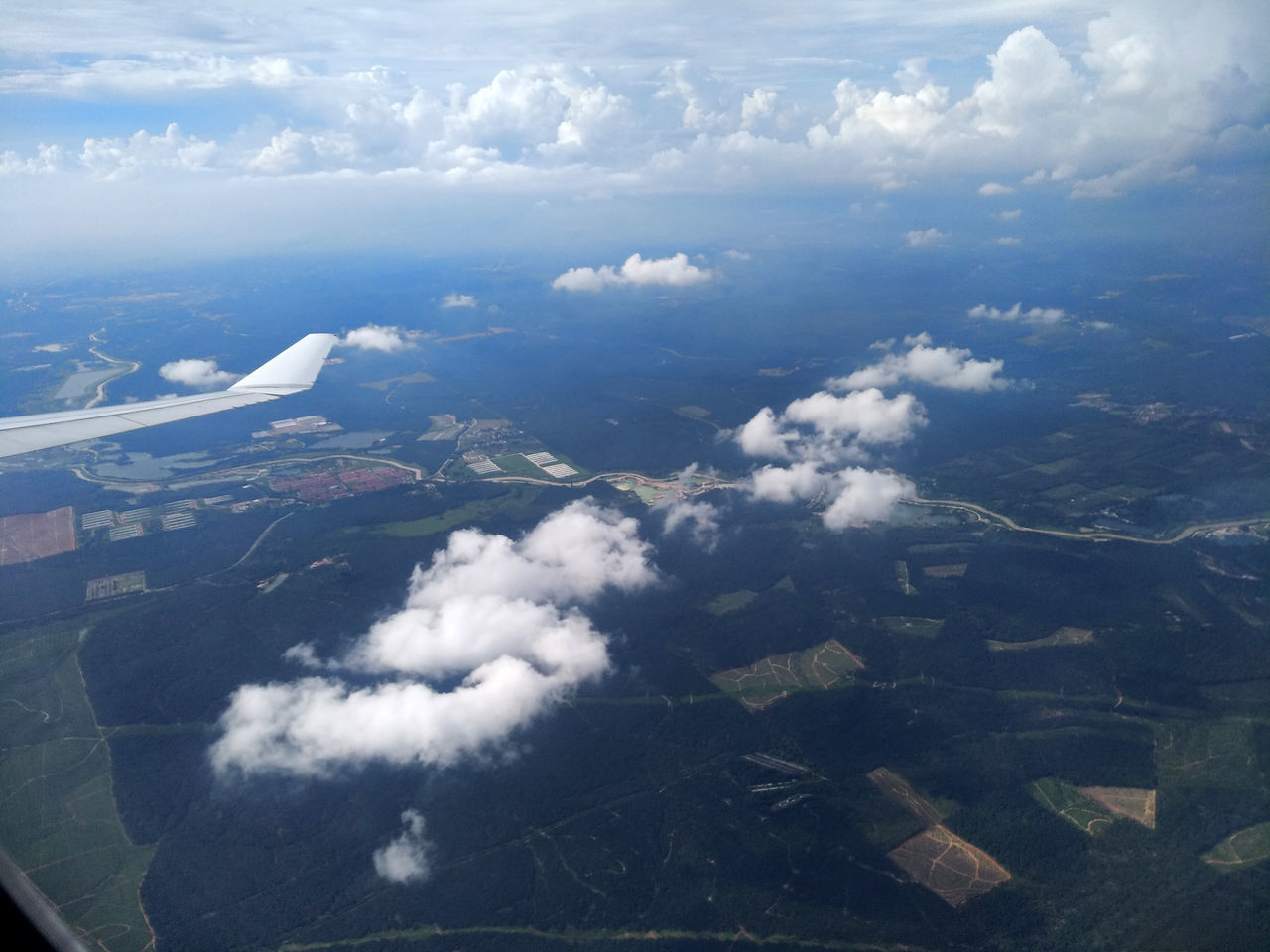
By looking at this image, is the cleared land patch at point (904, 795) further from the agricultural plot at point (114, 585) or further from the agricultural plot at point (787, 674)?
the agricultural plot at point (114, 585)

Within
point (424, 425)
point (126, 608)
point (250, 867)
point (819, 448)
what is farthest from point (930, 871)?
point (424, 425)

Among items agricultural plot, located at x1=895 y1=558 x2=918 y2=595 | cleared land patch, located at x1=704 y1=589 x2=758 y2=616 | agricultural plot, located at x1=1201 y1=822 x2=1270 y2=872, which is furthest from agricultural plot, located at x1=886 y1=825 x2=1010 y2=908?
agricultural plot, located at x1=895 y1=558 x2=918 y2=595

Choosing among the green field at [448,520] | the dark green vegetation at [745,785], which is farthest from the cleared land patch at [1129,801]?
the green field at [448,520]

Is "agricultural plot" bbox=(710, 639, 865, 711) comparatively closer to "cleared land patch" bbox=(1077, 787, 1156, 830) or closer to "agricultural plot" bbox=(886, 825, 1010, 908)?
"agricultural plot" bbox=(886, 825, 1010, 908)

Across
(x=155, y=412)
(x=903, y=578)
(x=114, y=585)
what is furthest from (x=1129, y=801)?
(x=114, y=585)

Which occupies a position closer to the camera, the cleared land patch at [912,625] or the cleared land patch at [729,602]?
the cleared land patch at [912,625]

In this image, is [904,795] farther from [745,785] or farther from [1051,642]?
[1051,642]

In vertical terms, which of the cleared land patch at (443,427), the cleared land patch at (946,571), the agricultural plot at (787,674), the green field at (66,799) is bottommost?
the agricultural plot at (787,674)
